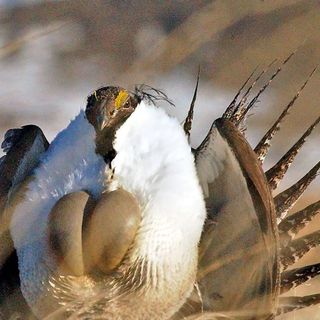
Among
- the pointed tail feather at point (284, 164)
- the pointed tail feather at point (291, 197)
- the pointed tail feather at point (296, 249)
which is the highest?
the pointed tail feather at point (284, 164)

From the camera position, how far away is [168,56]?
3.52 metres

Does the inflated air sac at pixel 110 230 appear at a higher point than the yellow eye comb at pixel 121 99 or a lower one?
lower

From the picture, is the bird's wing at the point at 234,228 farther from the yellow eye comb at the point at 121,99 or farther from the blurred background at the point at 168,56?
the blurred background at the point at 168,56

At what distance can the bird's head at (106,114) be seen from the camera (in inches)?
77.8

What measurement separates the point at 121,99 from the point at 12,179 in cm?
29

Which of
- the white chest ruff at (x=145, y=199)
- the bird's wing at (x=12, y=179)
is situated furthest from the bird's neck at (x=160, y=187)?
the bird's wing at (x=12, y=179)

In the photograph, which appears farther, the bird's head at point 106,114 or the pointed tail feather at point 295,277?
the pointed tail feather at point 295,277

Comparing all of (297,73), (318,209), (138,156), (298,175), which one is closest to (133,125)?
(138,156)

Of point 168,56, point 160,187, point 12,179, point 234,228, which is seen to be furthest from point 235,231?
point 168,56

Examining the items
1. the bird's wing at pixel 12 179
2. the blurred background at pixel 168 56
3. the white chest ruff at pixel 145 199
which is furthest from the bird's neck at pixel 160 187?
the blurred background at pixel 168 56

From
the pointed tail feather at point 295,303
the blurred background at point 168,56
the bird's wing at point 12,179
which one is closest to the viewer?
the bird's wing at point 12,179

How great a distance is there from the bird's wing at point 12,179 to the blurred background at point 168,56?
3.21 feet

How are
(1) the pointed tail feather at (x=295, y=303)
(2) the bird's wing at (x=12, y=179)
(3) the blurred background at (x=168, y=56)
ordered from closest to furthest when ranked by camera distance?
(2) the bird's wing at (x=12, y=179) → (1) the pointed tail feather at (x=295, y=303) → (3) the blurred background at (x=168, y=56)

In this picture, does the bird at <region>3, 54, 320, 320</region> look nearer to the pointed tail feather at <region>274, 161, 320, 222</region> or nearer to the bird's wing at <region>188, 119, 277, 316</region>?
the bird's wing at <region>188, 119, 277, 316</region>
